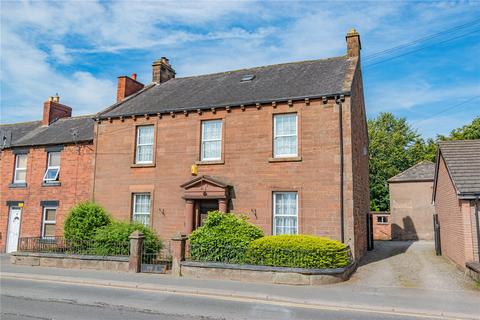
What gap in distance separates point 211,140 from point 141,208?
16.2ft

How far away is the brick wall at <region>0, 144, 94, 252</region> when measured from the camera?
20984mm

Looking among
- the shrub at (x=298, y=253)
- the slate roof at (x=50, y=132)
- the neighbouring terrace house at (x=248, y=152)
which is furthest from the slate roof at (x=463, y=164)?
the slate roof at (x=50, y=132)

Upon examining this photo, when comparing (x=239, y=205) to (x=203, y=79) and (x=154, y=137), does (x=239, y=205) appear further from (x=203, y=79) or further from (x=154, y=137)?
(x=203, y=79)

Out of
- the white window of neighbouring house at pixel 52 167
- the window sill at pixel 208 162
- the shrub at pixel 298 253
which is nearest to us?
the shrub at pixel 298 253

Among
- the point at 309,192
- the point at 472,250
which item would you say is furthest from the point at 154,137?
the point at 472,250

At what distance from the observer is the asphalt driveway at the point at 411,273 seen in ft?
40.7

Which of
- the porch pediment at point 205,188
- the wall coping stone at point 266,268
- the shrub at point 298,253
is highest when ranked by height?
the porch pediment at point 205,188

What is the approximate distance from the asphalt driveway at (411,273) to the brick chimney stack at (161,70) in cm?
1580

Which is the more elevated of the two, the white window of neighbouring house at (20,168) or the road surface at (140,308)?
the white window of neighbouring house at (20,168)

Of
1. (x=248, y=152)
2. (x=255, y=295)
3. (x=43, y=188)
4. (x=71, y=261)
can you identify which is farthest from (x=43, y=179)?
(x=255, y=295)

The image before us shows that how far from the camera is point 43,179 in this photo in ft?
72.1

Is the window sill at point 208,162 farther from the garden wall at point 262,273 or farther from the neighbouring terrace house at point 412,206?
the neighbouring terrace house at point 412,206

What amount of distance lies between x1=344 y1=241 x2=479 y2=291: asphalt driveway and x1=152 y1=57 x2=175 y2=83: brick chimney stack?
15.8m

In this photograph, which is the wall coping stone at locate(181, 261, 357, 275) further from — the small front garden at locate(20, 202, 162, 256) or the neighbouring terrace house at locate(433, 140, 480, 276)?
the neighbouring terrace house at locate(433, 140, 480, 276)
